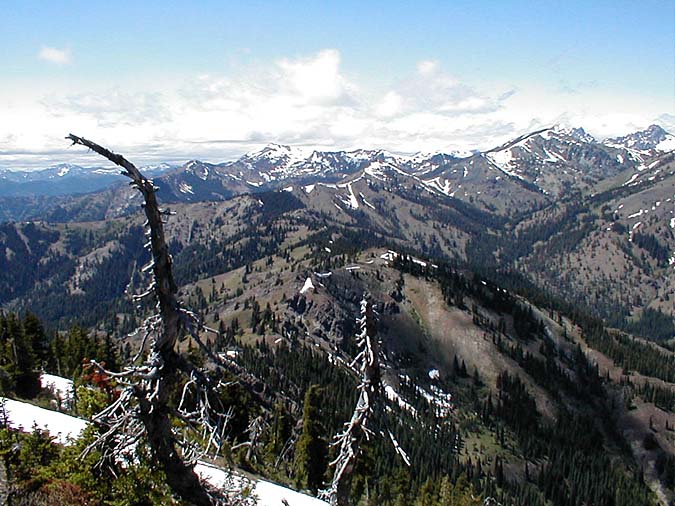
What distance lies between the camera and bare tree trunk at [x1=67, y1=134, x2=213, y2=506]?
1062cm

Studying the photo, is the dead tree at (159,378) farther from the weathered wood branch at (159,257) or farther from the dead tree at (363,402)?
the dead tree at (363,402)

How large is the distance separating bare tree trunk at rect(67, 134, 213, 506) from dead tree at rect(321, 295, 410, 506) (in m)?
4.32

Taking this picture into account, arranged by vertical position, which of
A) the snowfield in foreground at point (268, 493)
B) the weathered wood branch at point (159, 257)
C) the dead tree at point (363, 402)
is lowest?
the snowfield in foreground at point (268, 493)

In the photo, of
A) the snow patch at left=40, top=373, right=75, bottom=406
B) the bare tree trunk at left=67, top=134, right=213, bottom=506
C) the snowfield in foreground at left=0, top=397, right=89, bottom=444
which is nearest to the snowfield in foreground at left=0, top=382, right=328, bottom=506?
the snowfield in foreground at left=0, top=397, right=89, bottom=444

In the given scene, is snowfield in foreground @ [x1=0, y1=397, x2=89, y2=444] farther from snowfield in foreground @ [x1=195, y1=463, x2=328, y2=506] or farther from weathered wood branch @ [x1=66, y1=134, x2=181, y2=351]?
weathered wood branch @ [x1=66, y1=134, x2=181, y2=351]

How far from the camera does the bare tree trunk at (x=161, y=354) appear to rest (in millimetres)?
10625

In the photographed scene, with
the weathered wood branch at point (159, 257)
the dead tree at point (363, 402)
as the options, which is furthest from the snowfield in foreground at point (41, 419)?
the weathered wood branch at point (159, 257)

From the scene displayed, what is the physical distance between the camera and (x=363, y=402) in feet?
43.0

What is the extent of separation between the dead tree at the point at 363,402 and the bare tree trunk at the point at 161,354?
4318mm

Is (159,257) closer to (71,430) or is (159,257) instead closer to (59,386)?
(71,430)

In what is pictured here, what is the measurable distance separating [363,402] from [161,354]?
5484 mm

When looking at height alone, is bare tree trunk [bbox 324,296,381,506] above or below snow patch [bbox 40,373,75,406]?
above

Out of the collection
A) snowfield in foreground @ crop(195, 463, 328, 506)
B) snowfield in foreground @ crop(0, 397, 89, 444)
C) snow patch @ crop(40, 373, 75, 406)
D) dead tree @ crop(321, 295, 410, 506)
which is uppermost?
dead tree @ crop(321, 295, 410, 506)

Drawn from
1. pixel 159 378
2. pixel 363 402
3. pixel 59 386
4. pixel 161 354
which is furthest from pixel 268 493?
pixel 59 386
